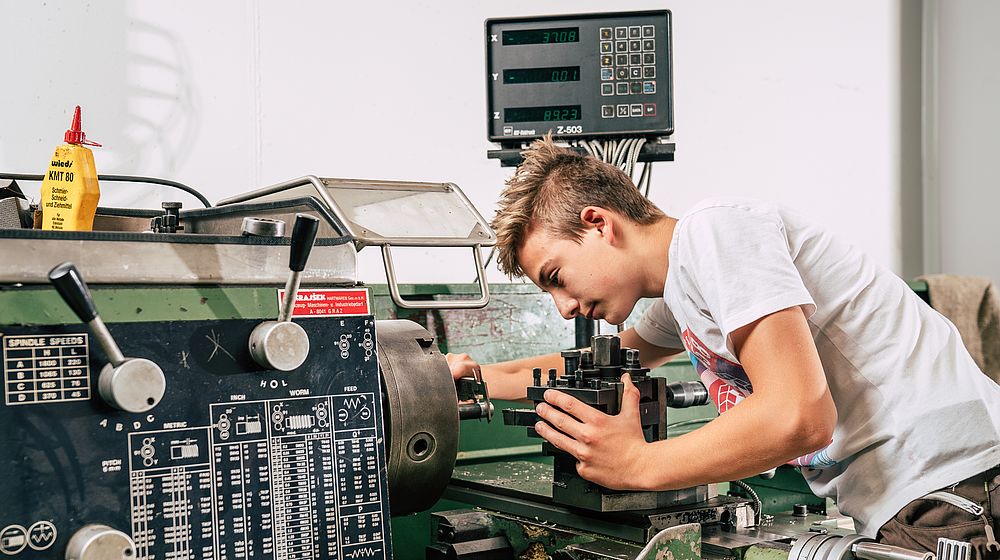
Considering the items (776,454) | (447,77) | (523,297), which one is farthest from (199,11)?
(776,454)

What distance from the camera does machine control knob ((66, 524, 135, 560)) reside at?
0.71 m

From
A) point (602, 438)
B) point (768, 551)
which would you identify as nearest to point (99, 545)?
point (602, 438)

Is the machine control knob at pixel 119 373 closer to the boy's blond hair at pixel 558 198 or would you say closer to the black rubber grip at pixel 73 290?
the black rubber grip at pixel 73 290

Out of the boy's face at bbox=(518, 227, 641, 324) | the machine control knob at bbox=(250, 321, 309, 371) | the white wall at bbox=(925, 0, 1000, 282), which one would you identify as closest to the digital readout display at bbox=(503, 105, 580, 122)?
the boy's face at bbox=(518, 227, 641, 324)

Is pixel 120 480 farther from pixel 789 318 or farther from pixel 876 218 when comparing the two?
pixel 876 218

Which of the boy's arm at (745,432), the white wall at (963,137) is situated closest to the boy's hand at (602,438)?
the boy's arm at (745,432)

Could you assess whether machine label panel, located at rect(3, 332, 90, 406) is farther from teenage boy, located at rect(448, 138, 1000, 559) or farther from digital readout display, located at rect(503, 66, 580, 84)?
digital readout display, located at rect(503, 66, 580, 84)

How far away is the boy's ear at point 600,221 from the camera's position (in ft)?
4.46

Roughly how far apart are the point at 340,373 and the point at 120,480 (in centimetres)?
23

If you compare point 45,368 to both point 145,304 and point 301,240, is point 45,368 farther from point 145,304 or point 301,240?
point 301,240

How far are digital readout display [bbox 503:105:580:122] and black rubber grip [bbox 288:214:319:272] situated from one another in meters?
1.08

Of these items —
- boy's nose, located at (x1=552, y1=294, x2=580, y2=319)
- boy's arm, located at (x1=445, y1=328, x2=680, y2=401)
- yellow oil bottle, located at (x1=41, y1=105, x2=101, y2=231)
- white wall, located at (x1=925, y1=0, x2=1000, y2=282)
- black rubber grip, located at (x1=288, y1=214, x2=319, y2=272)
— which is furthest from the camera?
white wall, located at (x1=925, y1=0, x2=1000, y2=282)

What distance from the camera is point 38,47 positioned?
2096mm

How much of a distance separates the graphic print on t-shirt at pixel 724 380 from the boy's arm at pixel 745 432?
7.1 inches
